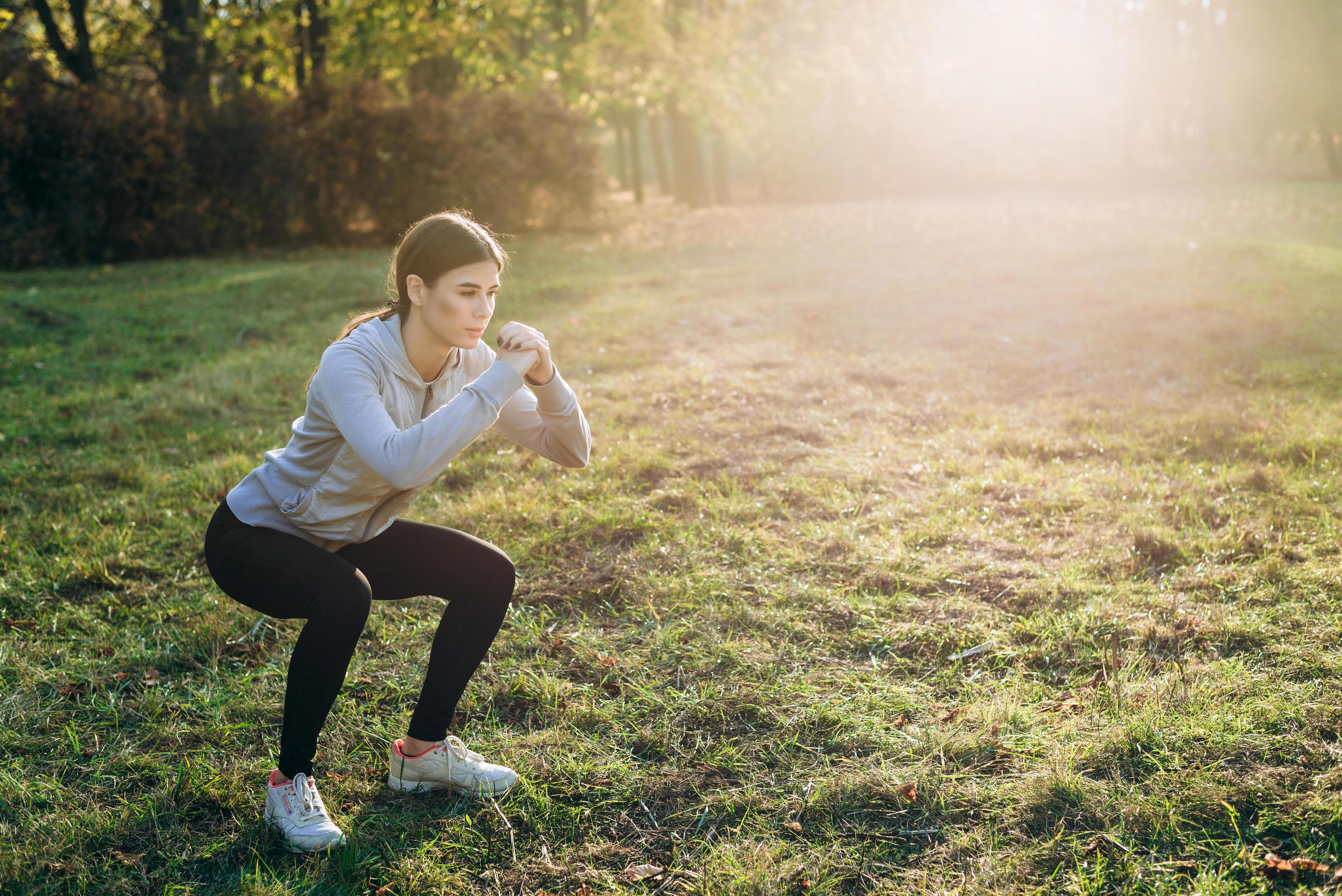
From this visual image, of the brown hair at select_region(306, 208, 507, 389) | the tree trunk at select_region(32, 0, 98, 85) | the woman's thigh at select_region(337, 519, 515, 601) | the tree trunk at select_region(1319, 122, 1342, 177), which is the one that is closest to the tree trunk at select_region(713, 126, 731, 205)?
the tree trunk at select_region(32, 0, 98, 85)

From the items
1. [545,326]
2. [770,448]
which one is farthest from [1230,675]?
[545,326]

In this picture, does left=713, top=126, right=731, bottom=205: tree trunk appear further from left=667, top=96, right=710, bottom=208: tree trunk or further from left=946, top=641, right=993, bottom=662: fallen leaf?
left=946, top=641, right=993, bottom=662: fallen leaf

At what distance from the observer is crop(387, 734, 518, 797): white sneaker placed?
9.90 ft

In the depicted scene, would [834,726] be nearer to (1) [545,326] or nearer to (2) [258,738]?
(2) [258,738]

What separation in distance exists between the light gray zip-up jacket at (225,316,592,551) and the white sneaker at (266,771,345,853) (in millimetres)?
720

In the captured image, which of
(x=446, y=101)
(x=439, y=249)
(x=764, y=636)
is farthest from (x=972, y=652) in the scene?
(x=446, y=101)

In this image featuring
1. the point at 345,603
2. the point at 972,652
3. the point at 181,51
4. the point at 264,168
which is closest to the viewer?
the point at 345,603

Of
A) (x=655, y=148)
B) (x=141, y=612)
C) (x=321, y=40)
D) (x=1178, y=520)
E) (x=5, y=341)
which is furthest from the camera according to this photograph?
(x=655, y=148)

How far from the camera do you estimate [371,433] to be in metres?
2.59

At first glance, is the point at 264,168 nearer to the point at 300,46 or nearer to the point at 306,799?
the point at 300,46

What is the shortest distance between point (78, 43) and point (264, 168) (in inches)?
239

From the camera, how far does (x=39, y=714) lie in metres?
3.48

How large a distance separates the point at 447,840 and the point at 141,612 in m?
2.28

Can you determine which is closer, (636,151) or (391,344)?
(391,344)
